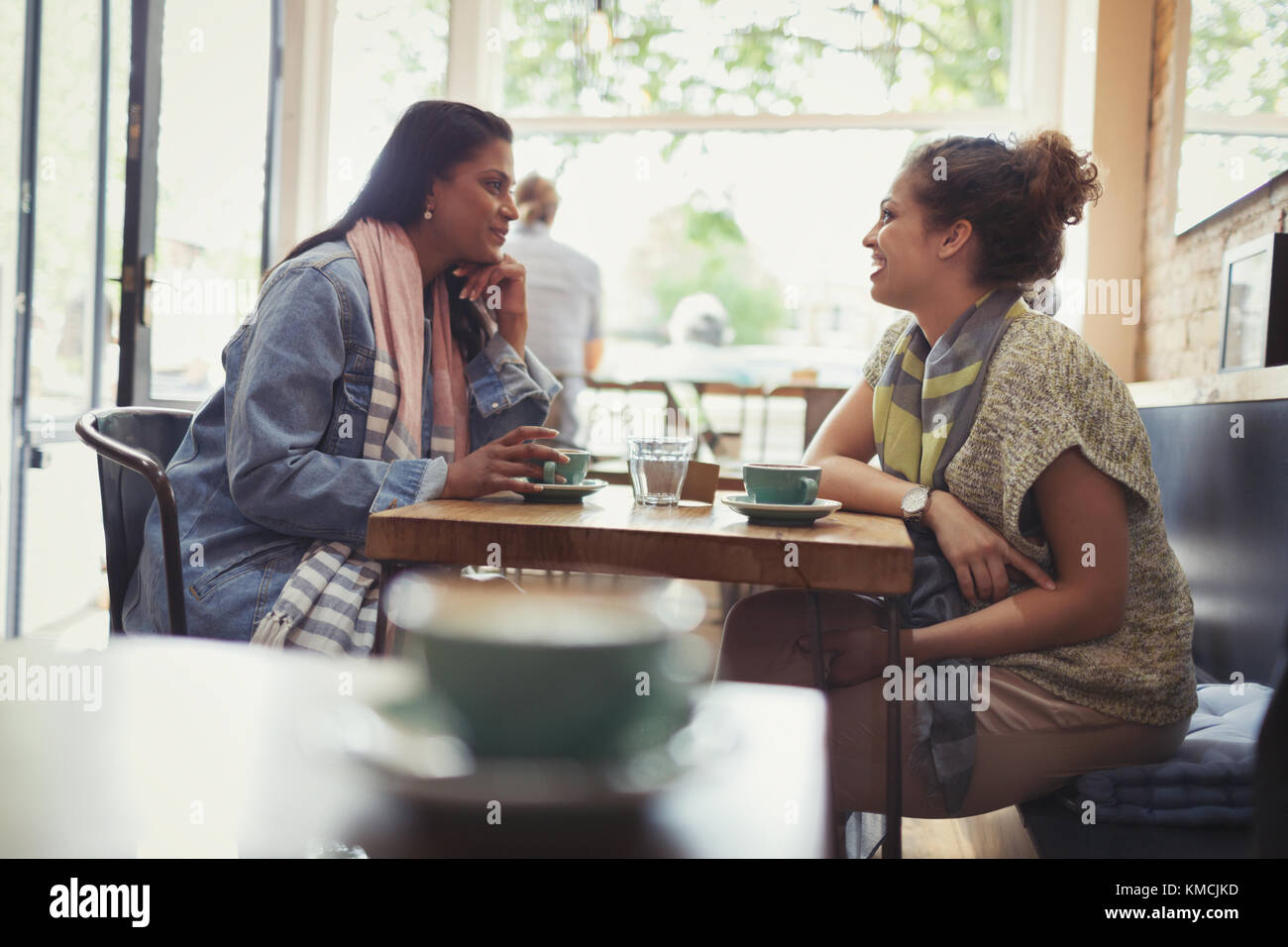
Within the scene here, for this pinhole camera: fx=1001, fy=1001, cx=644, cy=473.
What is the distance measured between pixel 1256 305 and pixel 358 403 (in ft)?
5.50

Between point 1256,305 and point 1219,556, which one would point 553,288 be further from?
point 1219,556

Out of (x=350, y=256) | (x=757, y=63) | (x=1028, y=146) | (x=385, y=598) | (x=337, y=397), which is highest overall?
(x=757, y=63)

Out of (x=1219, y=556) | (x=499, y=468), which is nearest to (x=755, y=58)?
(x=1219, y=556)

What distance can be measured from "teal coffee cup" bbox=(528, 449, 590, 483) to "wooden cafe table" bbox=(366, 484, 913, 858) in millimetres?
178

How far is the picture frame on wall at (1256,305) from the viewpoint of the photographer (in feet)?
5.84

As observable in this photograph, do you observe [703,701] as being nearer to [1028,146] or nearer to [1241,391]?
[1028,146]

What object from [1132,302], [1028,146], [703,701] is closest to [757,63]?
[1132,302]

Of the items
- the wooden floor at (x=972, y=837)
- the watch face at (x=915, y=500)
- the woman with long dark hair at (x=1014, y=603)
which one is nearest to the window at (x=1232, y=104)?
the woman with long dark hair at (x=1014, y=603)

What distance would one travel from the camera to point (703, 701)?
58cm

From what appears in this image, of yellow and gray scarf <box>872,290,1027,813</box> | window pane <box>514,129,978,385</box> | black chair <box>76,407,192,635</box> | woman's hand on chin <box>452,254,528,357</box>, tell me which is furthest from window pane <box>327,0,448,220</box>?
yellow and gray scarf <box>872,290,1027,813</box>

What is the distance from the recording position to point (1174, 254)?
3.40 metres

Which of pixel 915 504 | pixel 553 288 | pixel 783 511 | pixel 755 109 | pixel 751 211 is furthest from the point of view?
pixel 751 211

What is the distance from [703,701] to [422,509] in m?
0.75

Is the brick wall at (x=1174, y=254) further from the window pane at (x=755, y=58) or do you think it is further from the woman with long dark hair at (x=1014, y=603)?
the woman with long dark hair at (x=1014, y=603)
